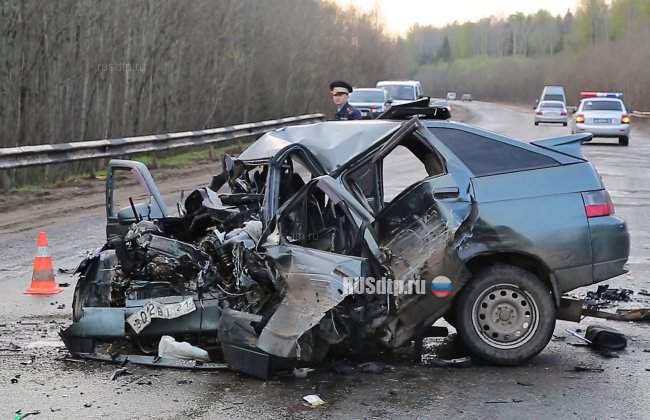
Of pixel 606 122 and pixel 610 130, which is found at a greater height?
pixel 606 122

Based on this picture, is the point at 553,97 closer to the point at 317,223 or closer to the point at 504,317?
the point at 317,223

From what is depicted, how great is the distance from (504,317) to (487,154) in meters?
1.17

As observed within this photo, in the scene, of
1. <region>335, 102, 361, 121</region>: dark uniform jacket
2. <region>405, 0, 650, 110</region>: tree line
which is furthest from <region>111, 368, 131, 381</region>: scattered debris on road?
<region>405, 0, 650, 110</region>: tree line

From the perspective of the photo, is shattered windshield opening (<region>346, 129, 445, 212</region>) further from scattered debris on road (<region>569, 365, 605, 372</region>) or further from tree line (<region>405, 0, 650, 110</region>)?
tree line (<region>405, 0, 650, 110</region>)

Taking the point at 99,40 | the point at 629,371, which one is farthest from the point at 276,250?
the point at 99,40

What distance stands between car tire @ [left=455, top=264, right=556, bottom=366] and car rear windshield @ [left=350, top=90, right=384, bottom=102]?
29.3m

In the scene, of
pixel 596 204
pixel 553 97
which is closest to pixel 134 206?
pixel 596 204

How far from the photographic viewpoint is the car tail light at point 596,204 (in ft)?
21.2

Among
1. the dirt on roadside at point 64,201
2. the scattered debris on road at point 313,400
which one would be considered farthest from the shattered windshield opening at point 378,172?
the dirt on roadside at point 64,201

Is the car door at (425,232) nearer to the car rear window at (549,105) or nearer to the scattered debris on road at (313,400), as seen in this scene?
the scattered debris on road at (313,400)

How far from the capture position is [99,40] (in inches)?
1040

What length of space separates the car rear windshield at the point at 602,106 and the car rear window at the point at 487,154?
25.7m

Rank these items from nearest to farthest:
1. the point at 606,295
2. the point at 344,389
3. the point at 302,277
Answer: the point at 344,389 < the point at 302,277 < the point at 606,295

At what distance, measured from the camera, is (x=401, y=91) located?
129ft
